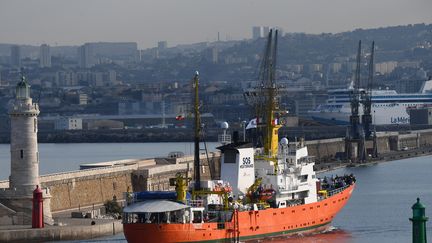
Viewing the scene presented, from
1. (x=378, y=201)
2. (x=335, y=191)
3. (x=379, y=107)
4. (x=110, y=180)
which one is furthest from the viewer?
(x=379, y=107)

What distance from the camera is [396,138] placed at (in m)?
96.9

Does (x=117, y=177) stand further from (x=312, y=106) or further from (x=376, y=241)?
(x=312, y=106)

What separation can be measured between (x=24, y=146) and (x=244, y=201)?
5.26 meters

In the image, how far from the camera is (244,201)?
36219 millimetres

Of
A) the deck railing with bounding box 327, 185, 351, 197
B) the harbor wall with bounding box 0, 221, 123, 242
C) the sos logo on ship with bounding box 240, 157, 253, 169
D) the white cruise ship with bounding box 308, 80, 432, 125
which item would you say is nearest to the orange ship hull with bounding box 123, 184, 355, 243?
the deck railing with bounding box 327, 185, 351, 197

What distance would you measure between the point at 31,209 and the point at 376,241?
8.17 meters

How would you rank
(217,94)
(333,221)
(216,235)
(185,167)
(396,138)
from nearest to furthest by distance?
(216,235), (333,221), (185,167), (396,138), (217,94)

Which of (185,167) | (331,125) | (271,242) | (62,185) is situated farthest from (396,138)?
(271,242)

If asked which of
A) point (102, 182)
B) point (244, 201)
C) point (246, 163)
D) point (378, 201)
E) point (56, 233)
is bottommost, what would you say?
point (378, 201)

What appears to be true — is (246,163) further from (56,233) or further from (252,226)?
(56,233)

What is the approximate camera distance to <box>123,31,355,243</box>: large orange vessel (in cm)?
3300

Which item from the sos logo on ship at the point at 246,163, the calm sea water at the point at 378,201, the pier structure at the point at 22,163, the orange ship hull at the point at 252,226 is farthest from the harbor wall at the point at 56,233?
the sos logo on ship at the point at 246,163

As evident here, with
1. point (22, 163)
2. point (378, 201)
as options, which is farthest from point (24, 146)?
point (378, 201)

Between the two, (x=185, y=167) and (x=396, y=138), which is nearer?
(x=185, y=167)
